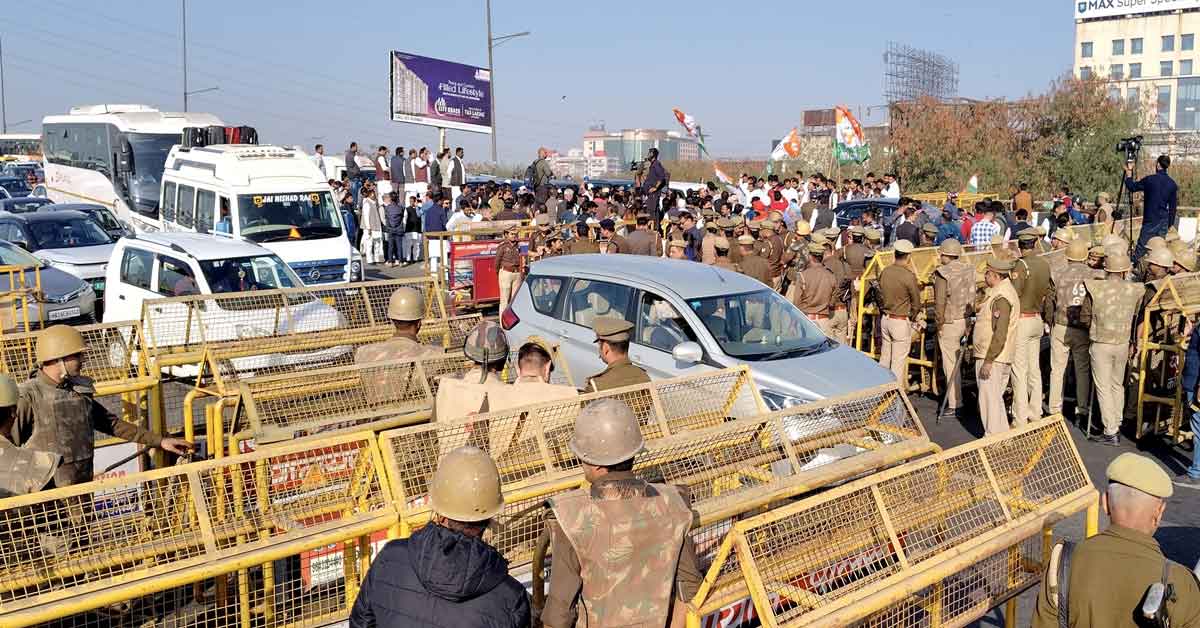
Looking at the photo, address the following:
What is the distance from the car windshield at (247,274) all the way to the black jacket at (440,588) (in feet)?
31.8

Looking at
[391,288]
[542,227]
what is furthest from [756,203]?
[391,288]

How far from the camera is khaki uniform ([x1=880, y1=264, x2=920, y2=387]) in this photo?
423 inches

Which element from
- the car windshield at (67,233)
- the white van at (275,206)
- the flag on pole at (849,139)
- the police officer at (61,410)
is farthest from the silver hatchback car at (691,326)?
the flag on pole at (849,139)

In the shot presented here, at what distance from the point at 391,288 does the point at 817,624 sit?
8.06 meters

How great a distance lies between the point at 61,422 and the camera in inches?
216

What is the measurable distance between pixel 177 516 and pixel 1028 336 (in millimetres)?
8315

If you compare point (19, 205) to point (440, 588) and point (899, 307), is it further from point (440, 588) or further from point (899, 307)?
point (440, 588)

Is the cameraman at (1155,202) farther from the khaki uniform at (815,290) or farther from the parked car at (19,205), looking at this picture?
the parked car at (19,205)

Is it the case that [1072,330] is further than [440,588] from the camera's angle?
Yes

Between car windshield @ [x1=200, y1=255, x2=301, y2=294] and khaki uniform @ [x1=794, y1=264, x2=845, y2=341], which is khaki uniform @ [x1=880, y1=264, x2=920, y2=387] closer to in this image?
khaki uniform @ [x1=794, y1=264, x2=845, y2=341]

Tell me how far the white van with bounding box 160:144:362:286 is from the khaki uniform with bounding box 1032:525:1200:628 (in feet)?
47.6

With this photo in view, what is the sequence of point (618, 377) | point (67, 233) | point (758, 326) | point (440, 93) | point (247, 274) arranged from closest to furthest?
point (618, 377)
point (758, 326)
point (247, 274)
point (67, 233)
point (440, 93)

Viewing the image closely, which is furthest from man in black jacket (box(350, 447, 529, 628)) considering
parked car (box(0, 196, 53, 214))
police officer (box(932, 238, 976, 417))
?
parked car (box(0, 196, 53, 214))

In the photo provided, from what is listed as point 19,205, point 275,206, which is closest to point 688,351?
point 275,206
